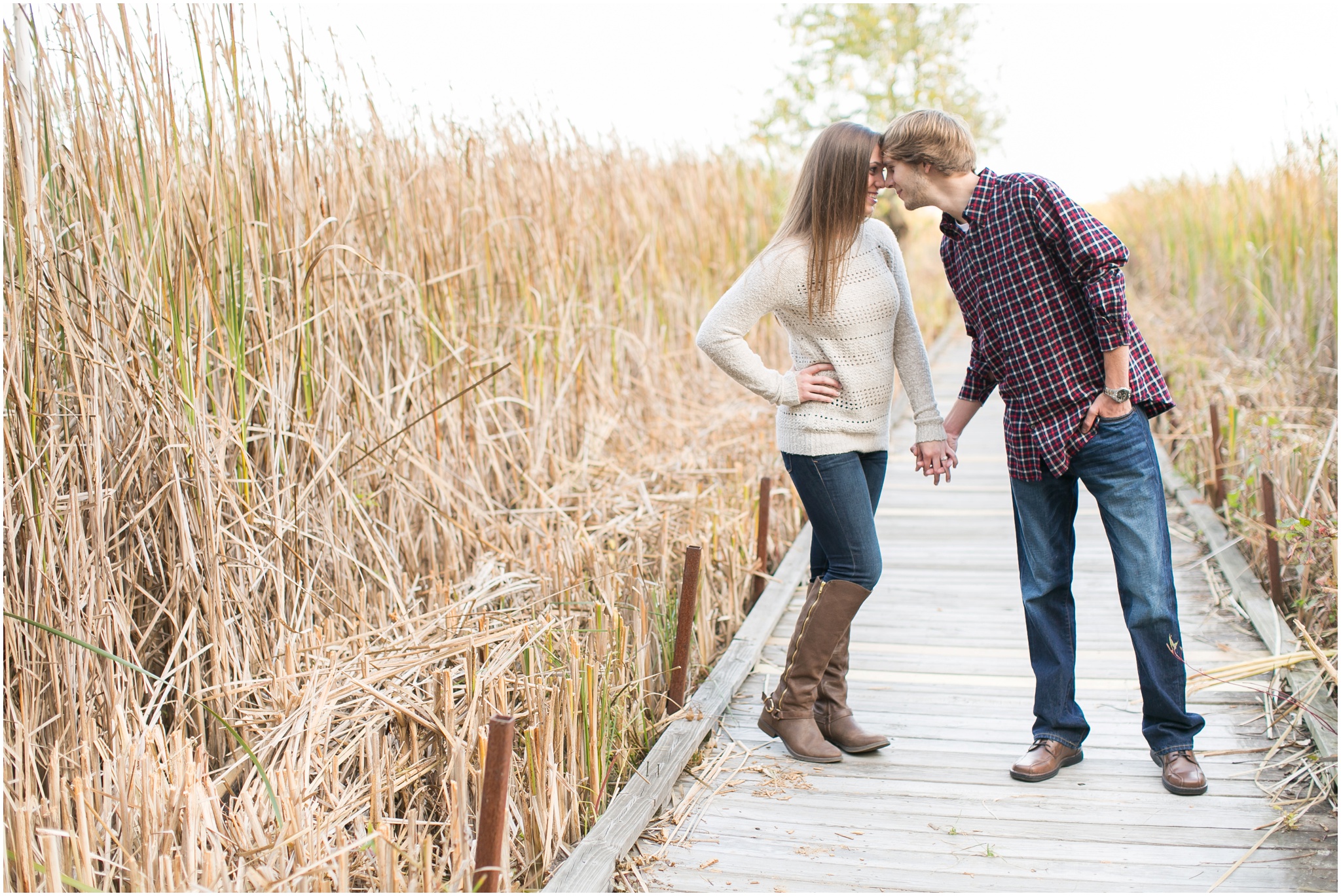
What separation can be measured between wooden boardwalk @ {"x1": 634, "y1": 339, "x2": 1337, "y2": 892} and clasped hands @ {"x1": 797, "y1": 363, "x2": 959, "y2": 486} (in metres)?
0.68

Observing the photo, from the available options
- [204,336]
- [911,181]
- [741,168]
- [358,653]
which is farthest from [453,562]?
[741,168]

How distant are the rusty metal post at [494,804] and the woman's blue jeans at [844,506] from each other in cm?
91

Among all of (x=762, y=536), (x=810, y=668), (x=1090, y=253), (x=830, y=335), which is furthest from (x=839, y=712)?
(x=1090, y=253)

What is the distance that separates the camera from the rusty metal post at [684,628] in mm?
2391

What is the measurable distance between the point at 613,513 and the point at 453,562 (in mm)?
756

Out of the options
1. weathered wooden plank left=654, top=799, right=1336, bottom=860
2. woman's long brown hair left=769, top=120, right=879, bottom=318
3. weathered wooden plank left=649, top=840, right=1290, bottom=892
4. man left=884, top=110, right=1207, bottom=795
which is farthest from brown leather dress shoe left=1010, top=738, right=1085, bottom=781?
woman's long brown hair left=769, top=120, right=879, bottom=318

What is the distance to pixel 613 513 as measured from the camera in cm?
365

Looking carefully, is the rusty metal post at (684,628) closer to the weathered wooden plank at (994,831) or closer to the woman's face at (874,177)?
the weathered wooden plank at (994,831)

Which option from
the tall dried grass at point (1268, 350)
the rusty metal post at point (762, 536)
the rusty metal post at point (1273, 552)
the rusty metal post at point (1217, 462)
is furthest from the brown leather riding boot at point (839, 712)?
the rusty metal post at point (1217, 462)

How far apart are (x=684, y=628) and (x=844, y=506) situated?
545 mm

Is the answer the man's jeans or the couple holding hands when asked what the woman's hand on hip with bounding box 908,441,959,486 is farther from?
the man's jeans

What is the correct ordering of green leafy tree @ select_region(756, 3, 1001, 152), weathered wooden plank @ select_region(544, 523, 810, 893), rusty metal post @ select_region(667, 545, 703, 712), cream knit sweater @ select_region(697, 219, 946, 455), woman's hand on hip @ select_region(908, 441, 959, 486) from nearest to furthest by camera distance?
weathered wooden plank @ select_region(544, 523, 810, 893) → cream knit sweater @ select_region(697, 219, 946, 455) → woman's hand on hip @ select_region(908, 441, 959, 486) → rusty metal post @ select_region(667, 545, 703, 712) → green leafy tree @ select_region(756, 3, 1001, 152)

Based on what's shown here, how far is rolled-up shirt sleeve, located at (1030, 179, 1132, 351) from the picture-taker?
1888mm

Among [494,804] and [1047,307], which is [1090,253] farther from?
[494,804]
